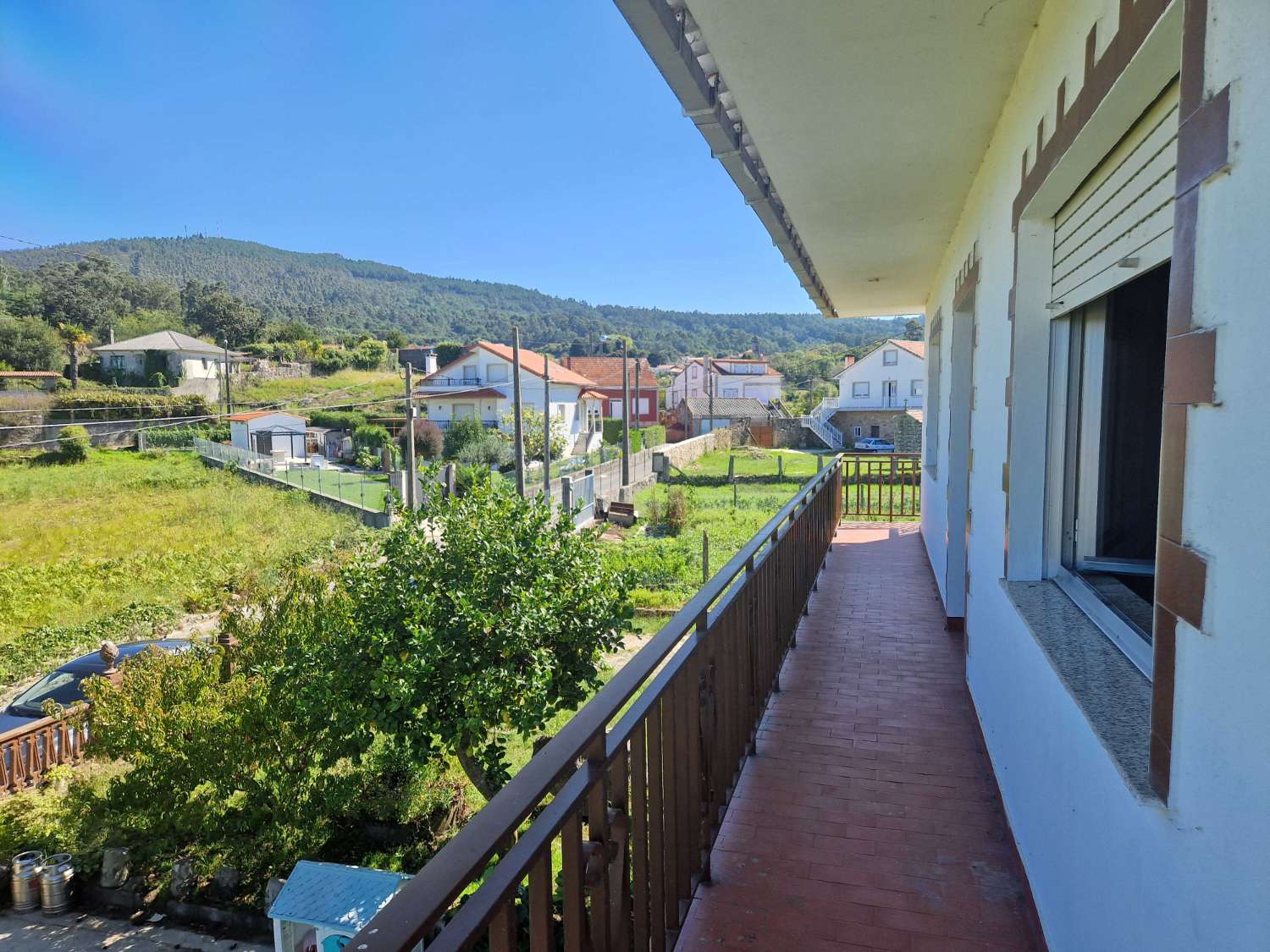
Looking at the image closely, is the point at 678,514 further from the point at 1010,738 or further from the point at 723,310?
the point at 723,310

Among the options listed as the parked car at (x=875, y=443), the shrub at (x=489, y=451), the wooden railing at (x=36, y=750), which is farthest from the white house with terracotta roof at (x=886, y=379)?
the wooden railing at (x=36, y=750)

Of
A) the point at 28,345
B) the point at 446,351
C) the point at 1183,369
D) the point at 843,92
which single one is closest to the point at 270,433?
the point at 28,345

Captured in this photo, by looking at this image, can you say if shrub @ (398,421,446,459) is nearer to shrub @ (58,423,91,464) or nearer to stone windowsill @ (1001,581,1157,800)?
shrub @ (58,423,91,464)

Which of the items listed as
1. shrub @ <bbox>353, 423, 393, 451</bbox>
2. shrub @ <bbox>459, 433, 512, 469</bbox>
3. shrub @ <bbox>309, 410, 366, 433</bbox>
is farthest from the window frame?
shrub @ <bbox>309, 410, 366, 433</bbox>

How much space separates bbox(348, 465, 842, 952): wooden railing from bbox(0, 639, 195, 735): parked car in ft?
23.9

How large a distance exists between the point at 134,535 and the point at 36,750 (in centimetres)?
1383

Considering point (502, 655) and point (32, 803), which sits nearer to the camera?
point (502, 655)

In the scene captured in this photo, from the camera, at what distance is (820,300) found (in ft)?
26.2

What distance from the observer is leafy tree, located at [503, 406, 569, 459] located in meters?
32.0

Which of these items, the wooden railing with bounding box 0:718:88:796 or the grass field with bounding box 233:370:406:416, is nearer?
the wooden railing with bounding box 0:718:88:796

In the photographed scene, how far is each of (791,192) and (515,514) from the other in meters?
3.24

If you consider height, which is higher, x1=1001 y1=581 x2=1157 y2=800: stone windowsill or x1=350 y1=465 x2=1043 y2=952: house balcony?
x1=1001 y1=581 x2=1157 y2=800: stone windowsill

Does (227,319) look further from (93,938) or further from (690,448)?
(93,938)

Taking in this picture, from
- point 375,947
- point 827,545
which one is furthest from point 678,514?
point 375,947
